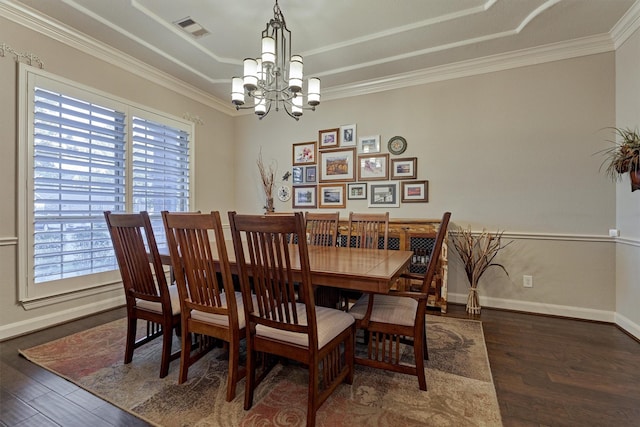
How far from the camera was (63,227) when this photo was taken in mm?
2830

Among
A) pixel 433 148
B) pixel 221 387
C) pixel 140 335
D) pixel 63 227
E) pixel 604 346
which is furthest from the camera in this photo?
pixel 433 148

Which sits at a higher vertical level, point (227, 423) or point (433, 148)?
point (433, 148)

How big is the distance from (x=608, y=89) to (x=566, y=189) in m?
1.02

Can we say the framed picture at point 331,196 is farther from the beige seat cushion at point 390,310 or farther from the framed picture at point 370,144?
the beige seat cushion at point 390,310

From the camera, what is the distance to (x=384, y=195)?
3885 millimetres

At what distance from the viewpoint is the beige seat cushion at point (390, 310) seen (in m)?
1.81

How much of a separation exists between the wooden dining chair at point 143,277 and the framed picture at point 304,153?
9.05ft

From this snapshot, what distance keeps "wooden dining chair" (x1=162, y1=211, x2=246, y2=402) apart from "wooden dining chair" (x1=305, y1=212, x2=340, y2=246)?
1305mm

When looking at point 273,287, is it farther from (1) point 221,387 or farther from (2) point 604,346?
(2) point 604,346

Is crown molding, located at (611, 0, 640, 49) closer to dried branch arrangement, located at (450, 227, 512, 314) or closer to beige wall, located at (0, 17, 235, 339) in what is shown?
dried branch arrangement, located at (450, 227, 512, 314)

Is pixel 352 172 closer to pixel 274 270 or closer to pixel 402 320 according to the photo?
pixel 402 320

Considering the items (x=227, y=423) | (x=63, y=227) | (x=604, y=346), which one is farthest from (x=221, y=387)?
(x=604, y=346)

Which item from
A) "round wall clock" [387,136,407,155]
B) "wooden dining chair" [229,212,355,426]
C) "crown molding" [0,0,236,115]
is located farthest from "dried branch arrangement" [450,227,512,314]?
"crown molding" [0,0,236,115]

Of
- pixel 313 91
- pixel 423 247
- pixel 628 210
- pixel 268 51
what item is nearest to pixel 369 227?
pixel 423 247
